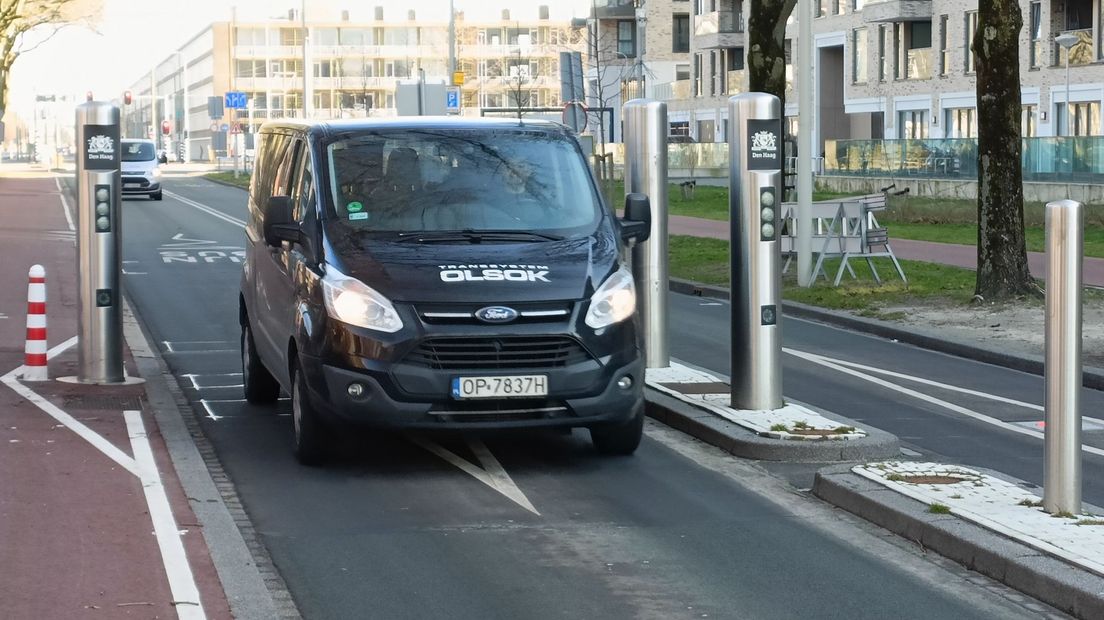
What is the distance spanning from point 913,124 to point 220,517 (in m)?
55.0

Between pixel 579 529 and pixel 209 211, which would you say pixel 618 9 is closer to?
pixel 209 211

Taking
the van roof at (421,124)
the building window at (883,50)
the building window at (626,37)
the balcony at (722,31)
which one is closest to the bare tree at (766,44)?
the van roof at (421,124)

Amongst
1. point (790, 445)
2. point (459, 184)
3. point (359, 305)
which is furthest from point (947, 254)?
point (359, 305)

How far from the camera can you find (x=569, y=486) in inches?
350

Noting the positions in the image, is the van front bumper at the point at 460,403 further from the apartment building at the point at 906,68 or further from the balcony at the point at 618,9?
the balcony at the point at 618,9

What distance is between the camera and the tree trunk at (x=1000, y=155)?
58.1ft

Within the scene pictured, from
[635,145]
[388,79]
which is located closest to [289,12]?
[388,79]

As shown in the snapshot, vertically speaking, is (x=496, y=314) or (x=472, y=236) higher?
(x=472, y=236)

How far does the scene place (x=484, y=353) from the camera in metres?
8.78

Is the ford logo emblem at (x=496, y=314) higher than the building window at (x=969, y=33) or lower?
lower

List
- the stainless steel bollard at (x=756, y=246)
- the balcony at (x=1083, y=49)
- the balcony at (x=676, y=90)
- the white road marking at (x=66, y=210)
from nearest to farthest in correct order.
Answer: the stainless steel bollard at (x=756, y=246) → the white road marking at (x=66, y=210) → the balcony at (x=1083, y=49) → the balcony at (x=676, y=90)

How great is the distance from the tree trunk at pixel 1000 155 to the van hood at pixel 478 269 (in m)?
9.46

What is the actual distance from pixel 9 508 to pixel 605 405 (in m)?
3.06

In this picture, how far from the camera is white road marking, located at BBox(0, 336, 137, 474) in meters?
9.38
